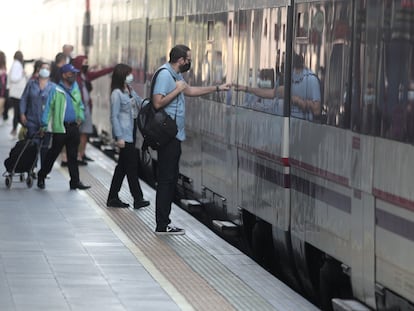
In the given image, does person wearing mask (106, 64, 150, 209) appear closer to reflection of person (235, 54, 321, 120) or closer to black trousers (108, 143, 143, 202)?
black trousers (108, 143, 143, 202)

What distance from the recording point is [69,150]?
18.6 metres

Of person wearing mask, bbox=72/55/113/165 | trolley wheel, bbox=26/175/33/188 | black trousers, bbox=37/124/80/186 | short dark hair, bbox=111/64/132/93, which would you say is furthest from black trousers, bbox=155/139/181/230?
person wearing mask, bbox=72/55/113/165

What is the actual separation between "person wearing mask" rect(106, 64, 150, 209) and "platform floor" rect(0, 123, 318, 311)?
193 mm

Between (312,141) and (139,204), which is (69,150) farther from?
(312,141)

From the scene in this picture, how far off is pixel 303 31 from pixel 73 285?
2639 mm

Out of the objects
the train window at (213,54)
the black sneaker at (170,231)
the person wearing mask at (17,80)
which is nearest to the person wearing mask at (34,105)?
the train window at (213,54)

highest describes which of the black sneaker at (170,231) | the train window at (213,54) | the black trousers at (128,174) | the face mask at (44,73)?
the train window at (213,54)

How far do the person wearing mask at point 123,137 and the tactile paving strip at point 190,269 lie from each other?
0.58 meters

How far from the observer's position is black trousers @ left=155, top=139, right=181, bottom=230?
45.2 ft

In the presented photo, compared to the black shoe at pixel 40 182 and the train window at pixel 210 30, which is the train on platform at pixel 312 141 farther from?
the black shoe at pixel 40 182

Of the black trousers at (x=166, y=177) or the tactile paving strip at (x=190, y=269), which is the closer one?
the tactile paving strip at (x=190, y=269)

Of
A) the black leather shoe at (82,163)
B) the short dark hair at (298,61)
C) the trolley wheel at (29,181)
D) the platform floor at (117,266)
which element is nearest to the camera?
the platform floor at (117,266)

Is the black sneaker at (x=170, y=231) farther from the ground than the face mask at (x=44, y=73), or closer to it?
closer to it

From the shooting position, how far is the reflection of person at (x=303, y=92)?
35.0ft
